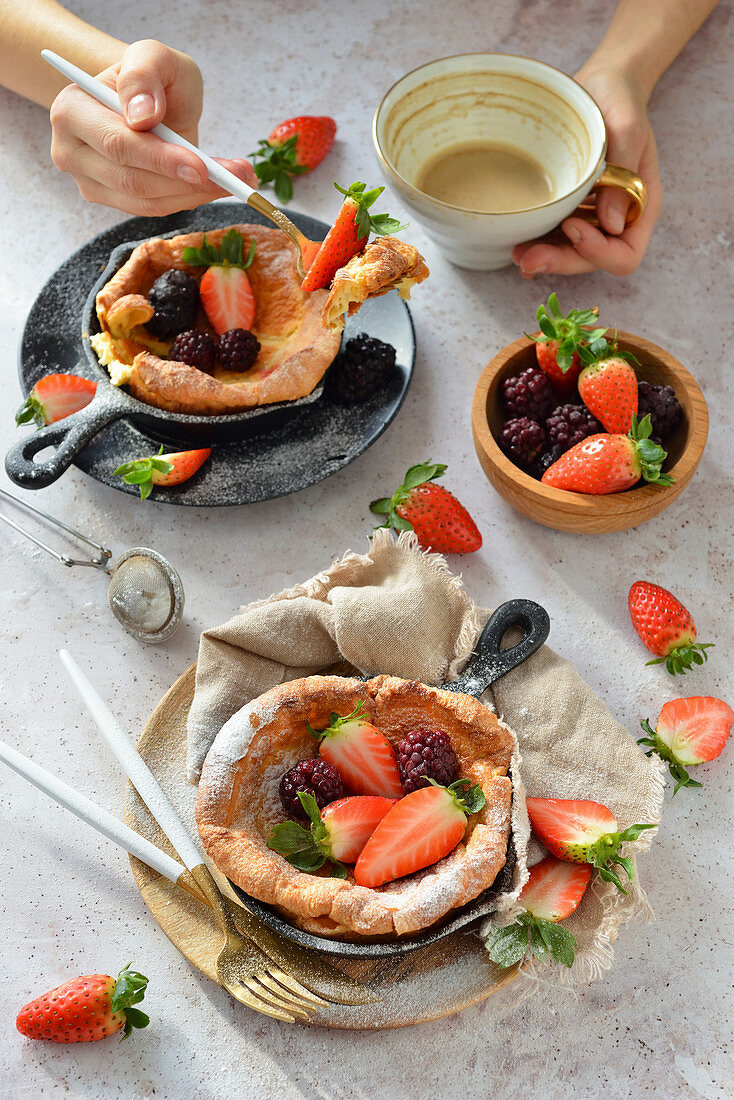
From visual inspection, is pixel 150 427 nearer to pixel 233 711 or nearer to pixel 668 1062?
pixel 233 711

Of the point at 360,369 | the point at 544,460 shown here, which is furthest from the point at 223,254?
the point at 544,460

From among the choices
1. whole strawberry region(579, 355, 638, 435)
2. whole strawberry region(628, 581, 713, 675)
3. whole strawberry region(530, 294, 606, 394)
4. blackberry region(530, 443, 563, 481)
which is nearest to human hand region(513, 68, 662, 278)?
whole strawberry region(530, 294, 606, 394)

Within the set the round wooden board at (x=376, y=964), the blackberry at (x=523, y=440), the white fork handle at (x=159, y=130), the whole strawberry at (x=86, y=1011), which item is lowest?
the whole strawberry at (x=86, y=1011)

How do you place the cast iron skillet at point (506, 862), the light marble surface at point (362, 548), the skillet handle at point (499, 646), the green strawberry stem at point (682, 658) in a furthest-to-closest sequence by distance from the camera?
the green strawberry stem at point (682, 658), the skillet handle at point (499, 646), the light marble surface at point (362, 548), the cast iron skillet at point (506, 862)

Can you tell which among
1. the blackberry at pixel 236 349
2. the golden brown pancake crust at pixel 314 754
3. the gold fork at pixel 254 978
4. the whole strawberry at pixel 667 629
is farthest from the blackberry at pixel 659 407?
the gold fork at pixel 254 978

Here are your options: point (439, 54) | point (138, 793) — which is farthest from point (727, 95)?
point (138, 793)

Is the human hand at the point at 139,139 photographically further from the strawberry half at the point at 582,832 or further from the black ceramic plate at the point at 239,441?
the strawberry half at the point at 582,832

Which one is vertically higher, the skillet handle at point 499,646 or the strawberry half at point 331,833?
the skillet handle at point 499,646

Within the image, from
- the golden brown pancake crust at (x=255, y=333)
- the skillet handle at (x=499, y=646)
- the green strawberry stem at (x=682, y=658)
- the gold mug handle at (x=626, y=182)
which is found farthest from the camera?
the gold mug handle at (x=626, y=182)
